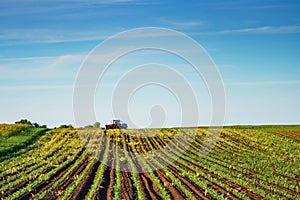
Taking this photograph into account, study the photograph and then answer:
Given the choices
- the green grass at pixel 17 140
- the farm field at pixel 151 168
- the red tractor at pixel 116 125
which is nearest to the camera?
the farm field at pixel 151 168

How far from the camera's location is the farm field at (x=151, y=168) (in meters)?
17.2

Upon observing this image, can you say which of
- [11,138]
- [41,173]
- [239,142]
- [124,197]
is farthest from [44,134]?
[124,197]

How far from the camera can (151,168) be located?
23.0m

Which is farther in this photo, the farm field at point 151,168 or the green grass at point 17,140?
the green grass at point 17,140

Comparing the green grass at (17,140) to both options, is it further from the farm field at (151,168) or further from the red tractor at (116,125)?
the red tractor at (116,125)

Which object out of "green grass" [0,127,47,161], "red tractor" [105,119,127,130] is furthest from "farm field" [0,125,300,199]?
"red tractor" [105,119,127,130]

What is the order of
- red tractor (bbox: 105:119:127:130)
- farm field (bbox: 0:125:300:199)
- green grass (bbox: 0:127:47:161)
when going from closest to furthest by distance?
farm field (bbox: 0:125:300:199) → green grass (bbox: 0:127:47:161) → red tractor (bbox: 105:119:127:130)

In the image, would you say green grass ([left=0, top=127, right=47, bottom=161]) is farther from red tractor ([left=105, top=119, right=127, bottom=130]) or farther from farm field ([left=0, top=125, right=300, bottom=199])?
red tractor ([left=105, top=119, right=127, bottom=130])

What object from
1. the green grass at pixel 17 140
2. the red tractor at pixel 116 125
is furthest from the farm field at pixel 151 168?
the red tractor at pixel 116 125

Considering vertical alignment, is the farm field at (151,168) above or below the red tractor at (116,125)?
below

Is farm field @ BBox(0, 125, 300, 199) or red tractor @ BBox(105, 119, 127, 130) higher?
red tractor @ BBox(105, 119, 127, 130)

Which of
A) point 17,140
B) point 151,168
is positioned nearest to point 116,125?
point 17,140

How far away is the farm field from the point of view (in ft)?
56.4

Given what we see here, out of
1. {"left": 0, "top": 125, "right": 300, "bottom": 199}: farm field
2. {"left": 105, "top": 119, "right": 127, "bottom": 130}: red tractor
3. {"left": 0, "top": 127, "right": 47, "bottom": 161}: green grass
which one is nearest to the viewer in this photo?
{"left": 0, "top": 125, "right": 300, "bottom": 199}: farm field
